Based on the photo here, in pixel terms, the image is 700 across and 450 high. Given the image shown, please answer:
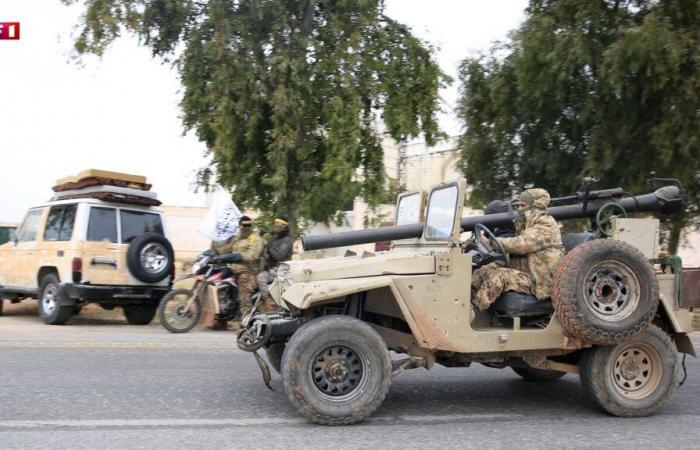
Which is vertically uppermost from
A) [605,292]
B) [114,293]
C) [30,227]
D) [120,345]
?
[30,227]

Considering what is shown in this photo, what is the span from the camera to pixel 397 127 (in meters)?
15.2

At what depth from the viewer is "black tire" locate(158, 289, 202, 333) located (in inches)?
459

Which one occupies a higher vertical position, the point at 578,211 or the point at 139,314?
the point at 578,211

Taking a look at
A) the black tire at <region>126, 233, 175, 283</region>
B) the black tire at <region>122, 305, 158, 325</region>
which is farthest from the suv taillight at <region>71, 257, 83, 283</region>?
the black tire at <region>122, 305, 158, 325</region>

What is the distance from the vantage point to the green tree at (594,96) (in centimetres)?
1250

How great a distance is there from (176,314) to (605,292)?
7679 mm

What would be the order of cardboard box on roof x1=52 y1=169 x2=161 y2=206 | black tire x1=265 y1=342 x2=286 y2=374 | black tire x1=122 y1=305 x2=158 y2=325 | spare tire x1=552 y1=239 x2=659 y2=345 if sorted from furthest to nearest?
black tire x1=122 y1=305 x2=158 y2=325, cardboard box on roof x1=52 y1=169 x2=161 y2=206, black tire x1=265 y1=342 x2=286 y2=374, spare tire x1=552 y1=239 x2=659 y2=345

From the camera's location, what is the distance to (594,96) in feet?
45.1

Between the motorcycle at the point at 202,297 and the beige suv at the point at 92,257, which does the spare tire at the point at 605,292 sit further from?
the beige suv at the point at 92,257

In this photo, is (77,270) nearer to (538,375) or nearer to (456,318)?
(538,375)

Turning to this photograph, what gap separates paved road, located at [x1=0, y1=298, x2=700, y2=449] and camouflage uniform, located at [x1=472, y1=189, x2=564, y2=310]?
1.02 m

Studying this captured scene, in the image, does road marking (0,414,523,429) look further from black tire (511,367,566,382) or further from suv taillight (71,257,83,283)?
suv taillight (71,257,83,283)

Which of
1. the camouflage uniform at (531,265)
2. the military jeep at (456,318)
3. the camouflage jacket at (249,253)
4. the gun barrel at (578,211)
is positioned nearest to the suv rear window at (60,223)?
the camouflage jacket at (249,253)

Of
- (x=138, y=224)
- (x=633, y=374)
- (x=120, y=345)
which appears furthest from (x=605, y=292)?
(x=138, y=224)
